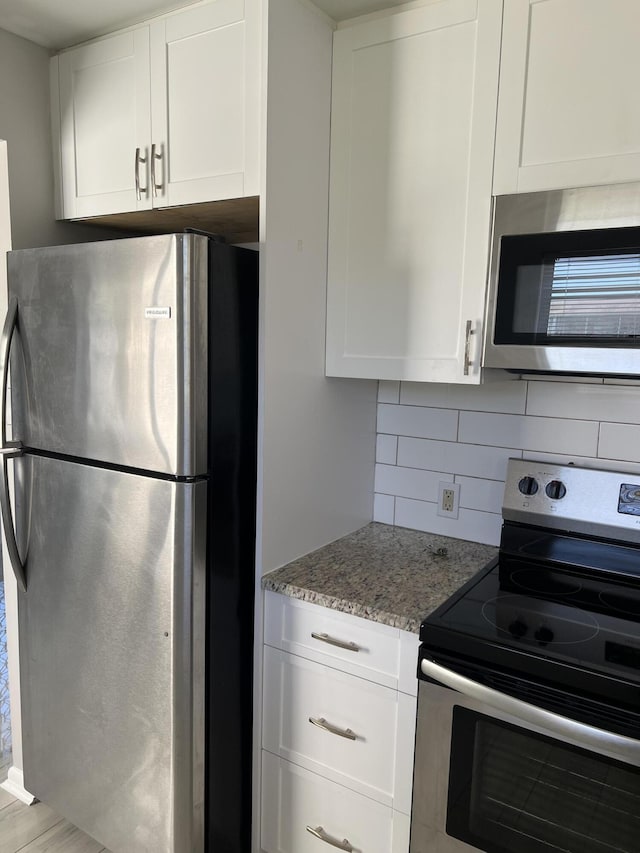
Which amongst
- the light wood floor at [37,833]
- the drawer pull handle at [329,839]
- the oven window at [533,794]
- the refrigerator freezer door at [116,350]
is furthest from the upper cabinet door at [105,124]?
the light wood floor at [37,833]

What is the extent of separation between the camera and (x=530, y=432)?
1.81 metres

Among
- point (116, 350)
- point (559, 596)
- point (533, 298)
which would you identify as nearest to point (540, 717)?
point (559, 596)

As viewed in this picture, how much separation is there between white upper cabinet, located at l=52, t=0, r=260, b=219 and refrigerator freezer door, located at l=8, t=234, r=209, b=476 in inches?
11.1

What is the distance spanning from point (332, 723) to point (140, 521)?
0.69 m

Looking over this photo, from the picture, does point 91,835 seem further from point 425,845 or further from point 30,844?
point 425,845

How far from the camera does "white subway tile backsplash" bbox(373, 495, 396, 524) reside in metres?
2.09

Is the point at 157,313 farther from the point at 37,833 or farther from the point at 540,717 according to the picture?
the point at 37,833

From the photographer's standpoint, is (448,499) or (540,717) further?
(448,499)

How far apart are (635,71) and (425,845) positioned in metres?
1.73

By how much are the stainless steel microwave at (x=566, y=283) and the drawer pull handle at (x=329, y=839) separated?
125 centimetres

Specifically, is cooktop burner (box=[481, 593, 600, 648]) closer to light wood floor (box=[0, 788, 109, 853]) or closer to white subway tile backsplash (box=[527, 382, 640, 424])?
white subway tile backsplash (box=[527, 382, 640, 424])

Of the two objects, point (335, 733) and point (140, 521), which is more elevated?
point (140, 521)

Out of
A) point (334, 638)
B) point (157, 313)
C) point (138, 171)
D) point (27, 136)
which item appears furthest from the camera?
point (27, 136)

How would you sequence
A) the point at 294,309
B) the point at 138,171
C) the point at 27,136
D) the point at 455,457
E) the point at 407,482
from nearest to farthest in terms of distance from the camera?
the point at 294,309
the point at 138,171
the point at 27,136
the point at 455,457
the point at 407,482
